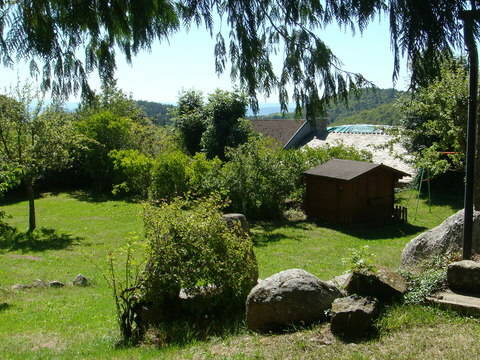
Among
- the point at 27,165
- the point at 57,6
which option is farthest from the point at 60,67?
the point at 27,165

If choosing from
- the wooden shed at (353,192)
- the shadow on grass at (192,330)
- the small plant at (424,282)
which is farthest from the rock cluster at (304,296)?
the wooden shed at (353,192)

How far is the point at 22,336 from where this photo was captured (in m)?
8.80

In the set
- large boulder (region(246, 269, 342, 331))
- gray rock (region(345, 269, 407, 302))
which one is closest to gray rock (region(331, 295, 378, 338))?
large boulder (region(246, 269, 342, 331))

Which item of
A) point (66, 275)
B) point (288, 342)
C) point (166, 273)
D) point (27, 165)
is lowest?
point (66, 275)

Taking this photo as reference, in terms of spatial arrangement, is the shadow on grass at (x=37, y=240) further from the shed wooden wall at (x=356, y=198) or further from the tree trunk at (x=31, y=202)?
the shed wooden wall at (x=356, y=198)

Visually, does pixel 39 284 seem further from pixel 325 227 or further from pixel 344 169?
pixel 344 169

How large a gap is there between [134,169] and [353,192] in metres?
12.5

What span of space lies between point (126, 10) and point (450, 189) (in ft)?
91.9

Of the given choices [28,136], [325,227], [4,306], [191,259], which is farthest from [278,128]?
[191,259]

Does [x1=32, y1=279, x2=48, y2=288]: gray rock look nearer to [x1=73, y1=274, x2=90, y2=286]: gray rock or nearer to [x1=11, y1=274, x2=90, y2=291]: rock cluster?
[x1=11, y1=274, x2=90, y2=291]: rock cluster

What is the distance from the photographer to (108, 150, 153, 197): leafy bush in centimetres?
2812

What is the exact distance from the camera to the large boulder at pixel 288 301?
695cm

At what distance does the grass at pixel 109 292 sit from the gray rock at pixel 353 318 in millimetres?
178

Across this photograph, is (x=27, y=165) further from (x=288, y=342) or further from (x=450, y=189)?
(x=450, y=189)
